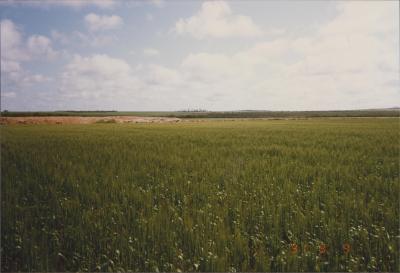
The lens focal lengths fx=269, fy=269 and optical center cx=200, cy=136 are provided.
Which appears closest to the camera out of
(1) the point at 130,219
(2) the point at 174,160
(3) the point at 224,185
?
(1) the point at 130,219

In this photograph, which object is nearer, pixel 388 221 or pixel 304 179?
pixel 388 221

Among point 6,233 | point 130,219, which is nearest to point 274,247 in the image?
point 130,219

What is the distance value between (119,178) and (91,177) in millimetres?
800

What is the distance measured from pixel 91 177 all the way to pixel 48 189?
1.33 metres

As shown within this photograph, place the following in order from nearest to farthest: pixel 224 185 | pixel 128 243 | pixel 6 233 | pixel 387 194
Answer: pixel 128 243, pixel 6 233, pixel 387 194, pixel 224 185

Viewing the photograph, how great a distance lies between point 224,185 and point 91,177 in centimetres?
375

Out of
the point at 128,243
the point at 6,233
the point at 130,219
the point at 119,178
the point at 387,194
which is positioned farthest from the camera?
the point at 119,178

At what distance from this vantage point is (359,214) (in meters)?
4.95

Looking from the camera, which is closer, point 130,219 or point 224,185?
point 130,219

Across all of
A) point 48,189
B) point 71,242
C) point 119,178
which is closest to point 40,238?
point 71,242

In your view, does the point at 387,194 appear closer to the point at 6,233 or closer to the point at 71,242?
the point at 71,242

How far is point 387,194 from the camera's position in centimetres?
611

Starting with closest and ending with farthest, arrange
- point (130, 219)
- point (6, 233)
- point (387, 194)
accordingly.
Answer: point (6, 233), point (130, 219), point (387, 194)

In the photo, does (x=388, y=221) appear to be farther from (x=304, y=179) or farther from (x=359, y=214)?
(x=304, y=179)
